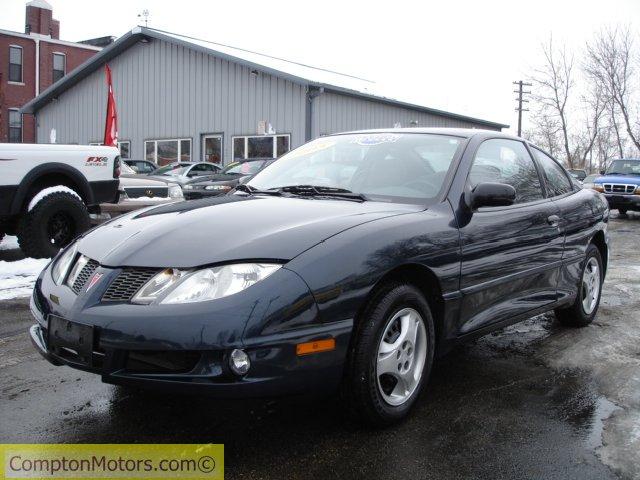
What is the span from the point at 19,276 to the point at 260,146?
15492 mm

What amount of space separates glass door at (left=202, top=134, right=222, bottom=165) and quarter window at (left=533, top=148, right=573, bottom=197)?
19047 millimetres

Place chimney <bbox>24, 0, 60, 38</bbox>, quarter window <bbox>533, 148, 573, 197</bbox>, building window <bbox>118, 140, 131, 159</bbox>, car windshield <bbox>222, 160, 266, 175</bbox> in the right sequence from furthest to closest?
chimney <bbox>24, 0, 60, 38</bbox> → building window <bbox>118, 140, 131, 159</bbox> → car windshield <bbox>222, 160, 266, 175</bbox> → quarter window <bbox>533, 148, 573, 197</bbox>

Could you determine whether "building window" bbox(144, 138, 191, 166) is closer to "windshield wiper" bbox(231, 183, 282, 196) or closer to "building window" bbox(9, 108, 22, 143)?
"building window" bbox(9, 108, 22, 143)

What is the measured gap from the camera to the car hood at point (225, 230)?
2668 millimetres

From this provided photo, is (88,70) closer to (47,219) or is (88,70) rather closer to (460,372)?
(47,219)

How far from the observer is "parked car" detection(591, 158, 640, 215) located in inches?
672

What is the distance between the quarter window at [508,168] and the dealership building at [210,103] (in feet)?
52.7

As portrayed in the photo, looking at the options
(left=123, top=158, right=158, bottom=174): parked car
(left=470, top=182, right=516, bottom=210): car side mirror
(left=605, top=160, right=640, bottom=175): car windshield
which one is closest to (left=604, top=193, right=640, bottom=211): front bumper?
(left=605, top=160, right=640, bottom=175): car windshield

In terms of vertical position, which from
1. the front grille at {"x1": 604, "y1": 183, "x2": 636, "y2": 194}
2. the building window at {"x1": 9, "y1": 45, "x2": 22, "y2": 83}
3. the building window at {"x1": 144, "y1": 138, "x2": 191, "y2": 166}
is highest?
the building window at {"x1": 9, "y1": 45, "x2": 22, "y2": 83}

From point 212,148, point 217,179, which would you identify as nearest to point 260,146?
point 212,148

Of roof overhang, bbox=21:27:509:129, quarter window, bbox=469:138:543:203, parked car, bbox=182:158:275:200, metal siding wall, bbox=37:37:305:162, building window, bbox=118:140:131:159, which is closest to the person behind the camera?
quarter window, bbox=469:138:543:203

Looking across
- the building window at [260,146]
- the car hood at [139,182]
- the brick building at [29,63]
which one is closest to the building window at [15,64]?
the brick building at [29,63]

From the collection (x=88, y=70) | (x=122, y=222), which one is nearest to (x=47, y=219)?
(x=122, y=222)

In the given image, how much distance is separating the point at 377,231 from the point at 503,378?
145cm
